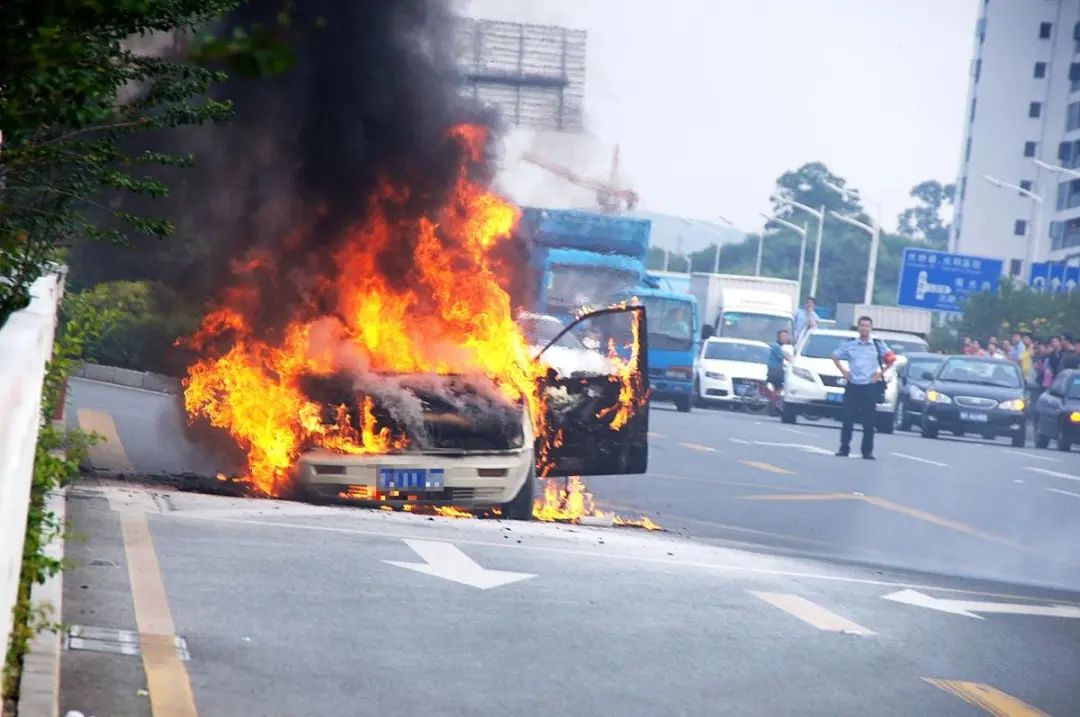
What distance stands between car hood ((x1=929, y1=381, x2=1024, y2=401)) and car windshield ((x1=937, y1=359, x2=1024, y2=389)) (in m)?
0.10

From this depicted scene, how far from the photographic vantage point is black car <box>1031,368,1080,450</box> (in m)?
31.6

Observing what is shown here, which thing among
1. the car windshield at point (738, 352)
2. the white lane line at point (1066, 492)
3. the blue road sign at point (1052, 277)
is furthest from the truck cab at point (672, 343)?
the blue road sign at point (1052, 277)

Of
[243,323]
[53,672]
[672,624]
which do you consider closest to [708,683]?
[672,624]

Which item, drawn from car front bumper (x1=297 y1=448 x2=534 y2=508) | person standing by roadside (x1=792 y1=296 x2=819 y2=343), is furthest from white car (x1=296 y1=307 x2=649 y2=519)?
person standing by roadside (x1=792 y1=296 x2=819 y2=343)

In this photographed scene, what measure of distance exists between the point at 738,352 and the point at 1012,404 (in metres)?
9.30

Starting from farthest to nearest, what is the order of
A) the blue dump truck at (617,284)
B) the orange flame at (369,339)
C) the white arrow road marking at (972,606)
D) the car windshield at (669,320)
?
the car windshield at (669,320) → the blue dump truck at (617,284) → the orange flame at (369,339) → the white arrow road marking at (972,606)

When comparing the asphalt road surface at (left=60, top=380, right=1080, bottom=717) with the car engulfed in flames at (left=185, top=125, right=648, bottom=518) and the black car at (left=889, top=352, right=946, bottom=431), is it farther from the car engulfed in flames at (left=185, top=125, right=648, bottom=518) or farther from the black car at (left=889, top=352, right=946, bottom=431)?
the black car at (left=889, top=352, right=946, bottom=431)

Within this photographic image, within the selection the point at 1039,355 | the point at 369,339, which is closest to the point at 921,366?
the point at 1039,355

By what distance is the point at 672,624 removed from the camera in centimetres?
838

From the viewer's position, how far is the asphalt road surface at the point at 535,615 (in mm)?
6633

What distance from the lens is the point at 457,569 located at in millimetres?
9656

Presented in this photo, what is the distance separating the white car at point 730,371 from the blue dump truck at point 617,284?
1088 mm

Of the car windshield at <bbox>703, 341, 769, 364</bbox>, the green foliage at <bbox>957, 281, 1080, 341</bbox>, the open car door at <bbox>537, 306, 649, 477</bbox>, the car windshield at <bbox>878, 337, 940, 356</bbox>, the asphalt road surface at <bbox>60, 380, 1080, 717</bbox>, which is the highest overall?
the green foliage at <bbox>957, 281, 1080, 341</bbox>

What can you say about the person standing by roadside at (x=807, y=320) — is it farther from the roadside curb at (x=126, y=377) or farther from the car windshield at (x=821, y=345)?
the roadside curb at (x=126, y=377)
